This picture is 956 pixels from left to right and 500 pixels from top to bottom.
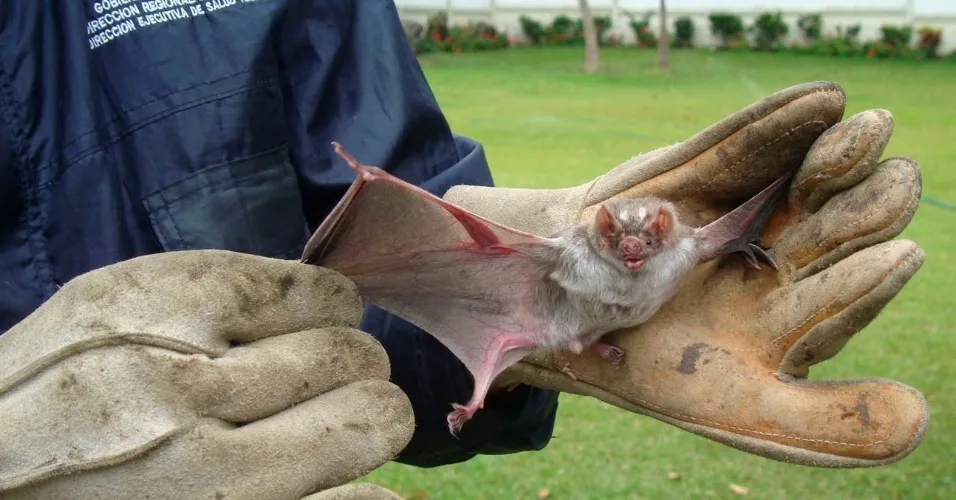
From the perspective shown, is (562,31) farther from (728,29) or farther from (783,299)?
(783,299)

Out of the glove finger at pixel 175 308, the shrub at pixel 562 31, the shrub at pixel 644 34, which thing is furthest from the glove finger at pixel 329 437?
the shrub at pixel 562 31

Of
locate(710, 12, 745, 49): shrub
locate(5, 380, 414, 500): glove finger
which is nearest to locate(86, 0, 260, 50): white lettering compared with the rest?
locate(5, 380, 414, 500): glove finger

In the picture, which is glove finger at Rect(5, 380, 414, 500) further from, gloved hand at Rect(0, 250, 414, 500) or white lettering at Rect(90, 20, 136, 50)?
white lettering at Rect(90, 20, 136, 50)

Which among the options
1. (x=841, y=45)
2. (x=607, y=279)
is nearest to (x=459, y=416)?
(x=607, y=279)

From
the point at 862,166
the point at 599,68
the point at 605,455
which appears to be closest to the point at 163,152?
the point at 862,166

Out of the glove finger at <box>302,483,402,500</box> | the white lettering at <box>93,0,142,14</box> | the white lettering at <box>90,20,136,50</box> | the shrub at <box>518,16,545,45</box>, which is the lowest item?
the shrub at <box>518,16,545,45</box>

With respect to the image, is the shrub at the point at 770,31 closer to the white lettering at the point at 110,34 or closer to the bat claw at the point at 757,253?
the bat claw at the point at 757,253

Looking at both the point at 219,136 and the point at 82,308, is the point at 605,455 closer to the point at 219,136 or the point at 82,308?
the point at 219,136
